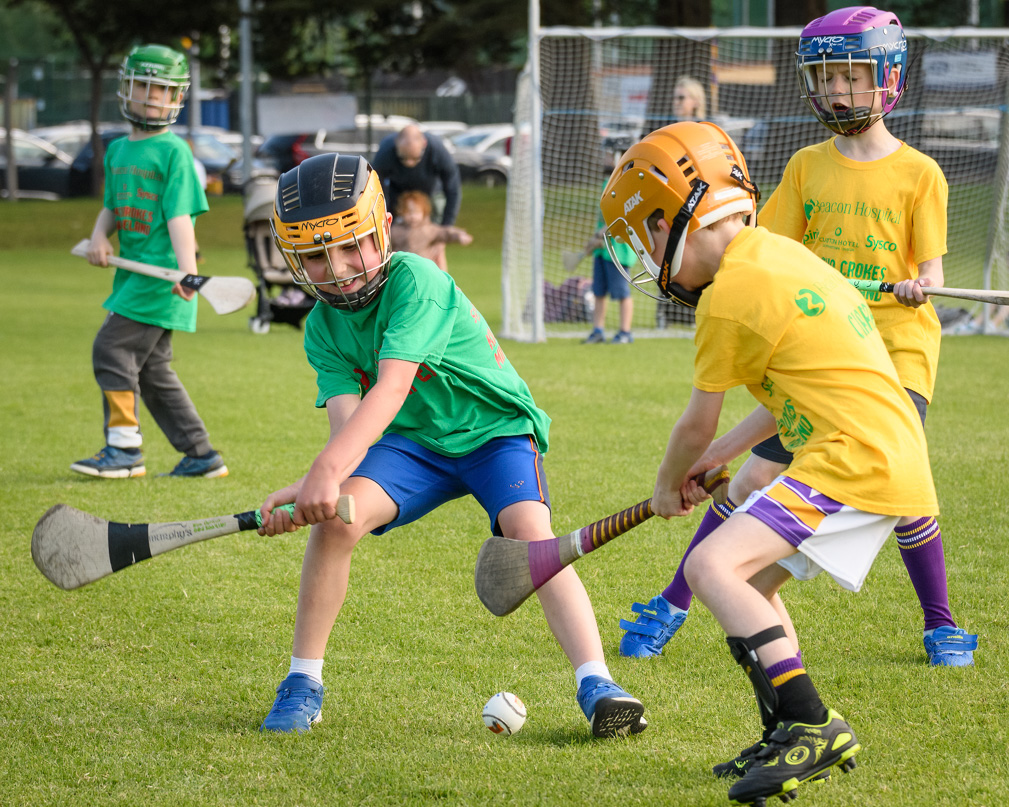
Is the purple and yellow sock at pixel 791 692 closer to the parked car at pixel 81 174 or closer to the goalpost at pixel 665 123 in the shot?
the goalpost at pixel 665 123

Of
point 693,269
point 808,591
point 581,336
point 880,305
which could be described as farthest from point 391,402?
point 581,336

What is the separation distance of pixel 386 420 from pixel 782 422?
0.97 metres

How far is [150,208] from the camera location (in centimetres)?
594

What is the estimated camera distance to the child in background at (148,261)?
19.1ft

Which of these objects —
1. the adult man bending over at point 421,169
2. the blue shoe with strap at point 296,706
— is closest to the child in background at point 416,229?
the adult man bending over at point 421,169

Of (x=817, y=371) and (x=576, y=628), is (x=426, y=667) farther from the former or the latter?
(x=817, y=371)

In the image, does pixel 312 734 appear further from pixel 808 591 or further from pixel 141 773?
pixel 808 591

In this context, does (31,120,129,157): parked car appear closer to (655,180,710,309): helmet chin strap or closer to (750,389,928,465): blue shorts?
(750,389,928,465): blue shorts

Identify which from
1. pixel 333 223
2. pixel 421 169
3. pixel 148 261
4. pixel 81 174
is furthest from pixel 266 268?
pixel 81 174

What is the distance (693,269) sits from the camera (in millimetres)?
2637

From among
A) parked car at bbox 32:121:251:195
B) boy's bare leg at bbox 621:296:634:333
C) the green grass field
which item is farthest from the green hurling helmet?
parked car at bbox 32:121:251:195

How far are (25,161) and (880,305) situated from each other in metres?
28.0

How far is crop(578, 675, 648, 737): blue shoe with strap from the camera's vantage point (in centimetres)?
295

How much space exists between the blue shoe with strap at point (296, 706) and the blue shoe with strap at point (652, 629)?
1041 millimetres
